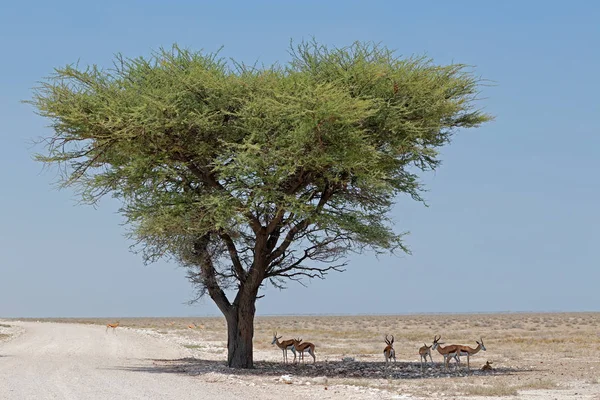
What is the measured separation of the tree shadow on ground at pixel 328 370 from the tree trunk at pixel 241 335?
43 cm

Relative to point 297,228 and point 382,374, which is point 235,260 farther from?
point 382,374

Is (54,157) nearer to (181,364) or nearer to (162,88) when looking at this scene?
(162,88)

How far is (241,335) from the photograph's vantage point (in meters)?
26.3

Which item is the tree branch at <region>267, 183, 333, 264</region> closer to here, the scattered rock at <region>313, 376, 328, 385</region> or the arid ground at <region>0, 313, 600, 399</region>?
the arid ground at <region>0, 313, 600, 399</region>

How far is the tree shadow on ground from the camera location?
23.5 meters

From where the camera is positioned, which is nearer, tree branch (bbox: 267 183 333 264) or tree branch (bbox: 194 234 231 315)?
tree branch (bbox: 267 183 333 264)

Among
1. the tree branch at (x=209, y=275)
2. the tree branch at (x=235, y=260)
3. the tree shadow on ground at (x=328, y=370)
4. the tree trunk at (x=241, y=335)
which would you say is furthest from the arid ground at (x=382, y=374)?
the tree branch at (x=235, y=260)

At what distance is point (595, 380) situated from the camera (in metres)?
20.6

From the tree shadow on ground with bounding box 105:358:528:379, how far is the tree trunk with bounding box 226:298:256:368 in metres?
0.43

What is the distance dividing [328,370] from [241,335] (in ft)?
10.3

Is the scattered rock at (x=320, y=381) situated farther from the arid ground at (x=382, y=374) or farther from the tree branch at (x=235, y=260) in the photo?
the tree branch at (x=235, y=260)

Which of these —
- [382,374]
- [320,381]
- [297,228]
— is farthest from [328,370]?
[320,381]

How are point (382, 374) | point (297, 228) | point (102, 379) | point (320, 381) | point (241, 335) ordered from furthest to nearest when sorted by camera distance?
point (241, 335)
point (297, 228)
point (382, 374)
point (320, 381)
point (102, 379)

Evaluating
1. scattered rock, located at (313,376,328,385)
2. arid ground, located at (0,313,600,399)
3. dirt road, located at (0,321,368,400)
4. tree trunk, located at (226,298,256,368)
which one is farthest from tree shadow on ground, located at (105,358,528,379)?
scattered rock, located at (313,376,328,385)
